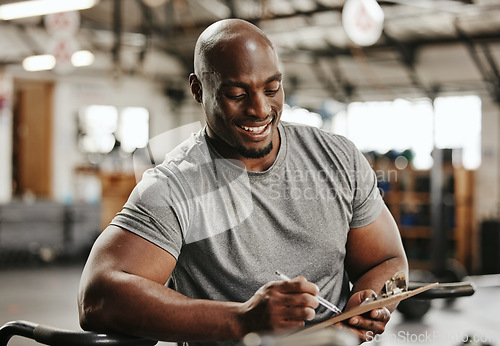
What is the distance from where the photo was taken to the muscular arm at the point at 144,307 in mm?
1097

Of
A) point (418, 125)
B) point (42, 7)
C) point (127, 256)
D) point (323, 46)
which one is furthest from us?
point (323, 46)

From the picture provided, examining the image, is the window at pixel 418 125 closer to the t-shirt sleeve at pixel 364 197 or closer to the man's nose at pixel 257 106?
the t-shirt sleeve at pixel 364 197

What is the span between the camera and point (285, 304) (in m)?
1.03

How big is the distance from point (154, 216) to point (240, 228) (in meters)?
0.23

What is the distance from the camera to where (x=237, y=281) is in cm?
130

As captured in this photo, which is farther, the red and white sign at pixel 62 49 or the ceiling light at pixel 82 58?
the ceiling light at pixel 82 58

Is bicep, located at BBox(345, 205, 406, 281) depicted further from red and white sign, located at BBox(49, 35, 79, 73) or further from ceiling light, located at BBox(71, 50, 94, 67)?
ceiling light, located at BBox(71, 50, 94, 67)

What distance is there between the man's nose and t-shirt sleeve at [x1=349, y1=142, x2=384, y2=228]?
0.35 m

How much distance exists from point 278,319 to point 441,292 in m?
0.63

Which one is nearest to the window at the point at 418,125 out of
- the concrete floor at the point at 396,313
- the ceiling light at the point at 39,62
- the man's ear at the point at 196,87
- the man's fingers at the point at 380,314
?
the concrete floor at the point at 396,313

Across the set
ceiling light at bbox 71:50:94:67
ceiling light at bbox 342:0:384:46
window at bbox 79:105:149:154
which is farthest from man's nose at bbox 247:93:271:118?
window at bbox 79:105:149:154

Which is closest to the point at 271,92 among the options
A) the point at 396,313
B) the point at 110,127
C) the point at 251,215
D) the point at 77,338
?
the point at 251,215

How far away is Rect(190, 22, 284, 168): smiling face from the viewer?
127 centimetres

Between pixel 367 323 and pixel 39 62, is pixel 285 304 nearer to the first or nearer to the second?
pixel 367 323
